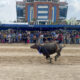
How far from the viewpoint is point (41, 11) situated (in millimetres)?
103375

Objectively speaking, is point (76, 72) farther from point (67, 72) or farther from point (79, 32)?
point (79, 32)

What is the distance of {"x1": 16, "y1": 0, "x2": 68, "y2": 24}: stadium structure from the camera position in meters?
103

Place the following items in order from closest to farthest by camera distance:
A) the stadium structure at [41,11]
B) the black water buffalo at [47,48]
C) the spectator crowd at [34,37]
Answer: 1. the black water buffalo at [47,48]
2. the spectator crowd at [34,37]
3. the stadium structure at [41,11]

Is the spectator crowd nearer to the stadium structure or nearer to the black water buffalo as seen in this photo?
the black water buffalo

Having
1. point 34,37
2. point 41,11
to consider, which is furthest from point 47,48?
point 41,11

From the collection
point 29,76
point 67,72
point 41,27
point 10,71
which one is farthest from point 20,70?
point 41,27

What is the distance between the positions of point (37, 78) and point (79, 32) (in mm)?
20235

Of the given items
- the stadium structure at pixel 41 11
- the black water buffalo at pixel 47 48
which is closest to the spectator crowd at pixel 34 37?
the black water buffalo at pixel 47 48

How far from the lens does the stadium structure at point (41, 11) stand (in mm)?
103375

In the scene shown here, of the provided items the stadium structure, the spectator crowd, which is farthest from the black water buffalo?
the stadium structure

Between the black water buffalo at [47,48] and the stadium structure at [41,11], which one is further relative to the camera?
the stadium structure at [41,11]

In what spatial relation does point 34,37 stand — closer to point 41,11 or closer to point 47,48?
point 47,48

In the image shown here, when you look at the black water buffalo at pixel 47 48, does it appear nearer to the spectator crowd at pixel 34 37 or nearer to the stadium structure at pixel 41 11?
the spectator crowd at pixel 34 37

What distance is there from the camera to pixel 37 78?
7.91 m
